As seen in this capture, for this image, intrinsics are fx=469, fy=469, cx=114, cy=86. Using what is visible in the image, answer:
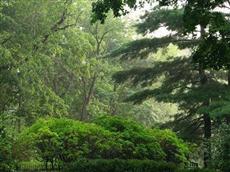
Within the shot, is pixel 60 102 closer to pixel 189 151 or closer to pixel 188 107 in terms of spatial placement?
pixel 188 107

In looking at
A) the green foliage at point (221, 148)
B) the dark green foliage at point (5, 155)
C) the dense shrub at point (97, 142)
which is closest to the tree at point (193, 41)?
the green foliage at point (221, 148)

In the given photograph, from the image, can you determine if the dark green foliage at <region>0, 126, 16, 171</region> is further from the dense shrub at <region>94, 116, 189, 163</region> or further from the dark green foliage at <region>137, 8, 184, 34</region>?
the dark green foliage at <region>137, 8, 184, 34</region>

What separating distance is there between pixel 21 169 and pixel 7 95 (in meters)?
11.8

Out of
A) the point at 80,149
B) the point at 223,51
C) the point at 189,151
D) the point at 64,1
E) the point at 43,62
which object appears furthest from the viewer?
the point at 64,1

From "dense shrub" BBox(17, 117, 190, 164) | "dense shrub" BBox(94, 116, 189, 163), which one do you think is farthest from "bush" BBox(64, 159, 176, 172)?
"dense shrub" BBox(94, 116, 189, 163)

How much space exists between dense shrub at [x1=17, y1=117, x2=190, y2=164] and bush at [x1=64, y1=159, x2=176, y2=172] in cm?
115

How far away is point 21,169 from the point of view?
15938 millimetres

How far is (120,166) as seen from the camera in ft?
45.3

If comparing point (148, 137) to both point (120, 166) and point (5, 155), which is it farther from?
point (5, 155)

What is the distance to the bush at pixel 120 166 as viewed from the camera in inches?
528

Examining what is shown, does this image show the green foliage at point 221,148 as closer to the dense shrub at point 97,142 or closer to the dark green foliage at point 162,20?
the dense shrub at point 97,142

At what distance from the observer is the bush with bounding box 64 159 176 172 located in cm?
1341

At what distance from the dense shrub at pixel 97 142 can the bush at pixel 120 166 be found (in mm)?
1152

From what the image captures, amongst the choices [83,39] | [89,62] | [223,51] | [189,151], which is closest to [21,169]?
[189,151]
